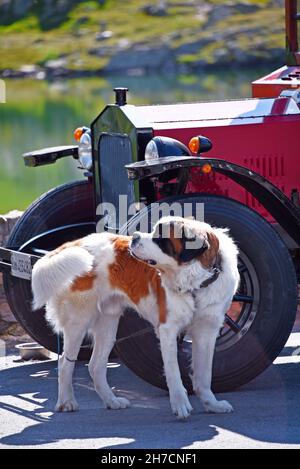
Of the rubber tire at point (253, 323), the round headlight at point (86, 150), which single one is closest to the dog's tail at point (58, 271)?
the rubber tire at point (253, 323)

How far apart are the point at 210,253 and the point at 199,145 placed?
1.00m

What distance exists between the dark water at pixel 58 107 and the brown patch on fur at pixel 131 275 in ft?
33.7

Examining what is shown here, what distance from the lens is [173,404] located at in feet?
18.0

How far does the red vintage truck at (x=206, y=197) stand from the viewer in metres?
5.94

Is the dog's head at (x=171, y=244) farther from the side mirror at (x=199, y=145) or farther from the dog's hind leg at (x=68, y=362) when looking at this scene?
the side mirror at (x=199, y=145)

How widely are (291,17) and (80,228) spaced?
214cm

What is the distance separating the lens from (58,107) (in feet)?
116

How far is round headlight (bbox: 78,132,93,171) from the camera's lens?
741cm

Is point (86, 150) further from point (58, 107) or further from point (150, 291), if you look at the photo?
point (58, 107)

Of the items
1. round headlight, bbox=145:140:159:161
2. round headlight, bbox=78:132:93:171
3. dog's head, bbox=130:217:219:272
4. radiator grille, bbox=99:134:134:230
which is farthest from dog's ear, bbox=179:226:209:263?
round headlight, bbox=78:132:93:171

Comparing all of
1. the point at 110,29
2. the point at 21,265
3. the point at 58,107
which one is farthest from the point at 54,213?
the point at 110,29

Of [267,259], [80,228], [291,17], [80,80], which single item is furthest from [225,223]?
[80,80]

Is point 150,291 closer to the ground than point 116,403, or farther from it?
farther from it

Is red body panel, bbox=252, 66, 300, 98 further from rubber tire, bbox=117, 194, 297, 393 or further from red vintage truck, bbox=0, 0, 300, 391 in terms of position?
rubber tire, bbox=117, 194, 297, 393
